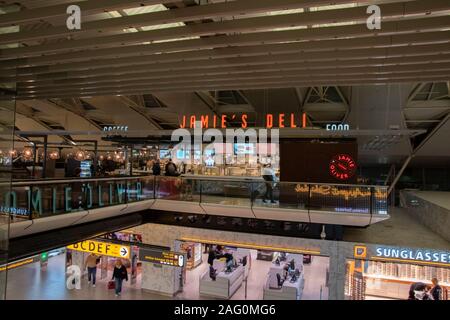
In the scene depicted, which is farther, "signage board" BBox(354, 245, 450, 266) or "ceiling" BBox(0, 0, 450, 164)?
"signage board" BBox(354, 245, 450, 266)

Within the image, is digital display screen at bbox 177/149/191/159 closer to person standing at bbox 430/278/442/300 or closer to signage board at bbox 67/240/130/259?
signage board at bbox 67/240/130/259

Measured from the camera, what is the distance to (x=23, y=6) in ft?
16.3

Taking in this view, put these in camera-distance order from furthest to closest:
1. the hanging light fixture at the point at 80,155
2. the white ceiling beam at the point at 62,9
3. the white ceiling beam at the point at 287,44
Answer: the hanging light fixture at the point at 80,155, the white ceiling beam at the point at 287,44, the white ceiling beam at the point at 62,9

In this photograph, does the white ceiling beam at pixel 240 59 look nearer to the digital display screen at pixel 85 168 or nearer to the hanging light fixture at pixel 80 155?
the digital display screen at pixel 85 168

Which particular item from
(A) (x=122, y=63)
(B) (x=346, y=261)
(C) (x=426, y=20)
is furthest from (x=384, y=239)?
(A) (x=122, y=63)

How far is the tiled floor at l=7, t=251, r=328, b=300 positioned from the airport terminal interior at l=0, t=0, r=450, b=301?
0.10 m

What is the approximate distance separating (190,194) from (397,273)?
24.1 ft

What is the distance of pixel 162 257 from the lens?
12.0 metres

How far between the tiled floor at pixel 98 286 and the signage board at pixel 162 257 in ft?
4.38

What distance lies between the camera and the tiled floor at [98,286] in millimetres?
11641

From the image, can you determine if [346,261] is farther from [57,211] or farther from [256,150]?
[57,211]

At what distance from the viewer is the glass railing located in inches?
274

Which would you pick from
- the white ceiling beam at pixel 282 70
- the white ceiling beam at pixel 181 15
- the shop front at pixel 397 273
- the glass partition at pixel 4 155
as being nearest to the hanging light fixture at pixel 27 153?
the white ceiling beam at pixel 282 70

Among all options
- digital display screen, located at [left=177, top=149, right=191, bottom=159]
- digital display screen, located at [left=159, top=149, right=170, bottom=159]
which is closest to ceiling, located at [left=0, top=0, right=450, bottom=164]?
digital display screen, located at [left=177, top=149, right=191, bottom=159]
